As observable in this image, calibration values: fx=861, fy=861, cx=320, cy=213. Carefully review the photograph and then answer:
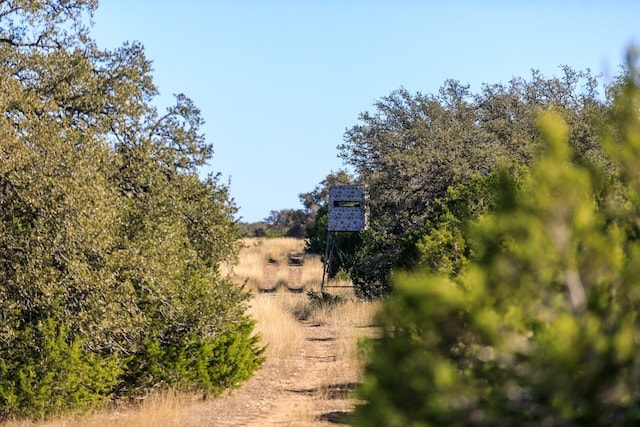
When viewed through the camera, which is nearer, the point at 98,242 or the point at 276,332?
the point at 98,242

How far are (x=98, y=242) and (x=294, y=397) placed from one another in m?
5.22

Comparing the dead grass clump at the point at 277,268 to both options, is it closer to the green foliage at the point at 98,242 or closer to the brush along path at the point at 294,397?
the brush along path at the point at 294,397

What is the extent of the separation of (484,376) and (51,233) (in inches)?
293

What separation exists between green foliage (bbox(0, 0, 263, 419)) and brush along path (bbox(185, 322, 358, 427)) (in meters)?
0.58

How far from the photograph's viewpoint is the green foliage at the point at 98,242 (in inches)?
409

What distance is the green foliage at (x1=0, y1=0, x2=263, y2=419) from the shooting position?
10.4 m

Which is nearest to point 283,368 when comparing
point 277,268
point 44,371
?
point 44,371

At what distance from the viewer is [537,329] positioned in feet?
13.8

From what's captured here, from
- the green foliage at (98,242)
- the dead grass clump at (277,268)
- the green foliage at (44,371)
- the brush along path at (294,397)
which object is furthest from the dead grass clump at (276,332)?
the dead grass clump at (277,268)

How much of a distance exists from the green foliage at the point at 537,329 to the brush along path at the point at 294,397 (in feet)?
23.9

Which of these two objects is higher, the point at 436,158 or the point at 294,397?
the point at 436,158

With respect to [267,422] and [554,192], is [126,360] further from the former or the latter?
[554,192]

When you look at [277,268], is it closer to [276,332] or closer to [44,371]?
[276,332]

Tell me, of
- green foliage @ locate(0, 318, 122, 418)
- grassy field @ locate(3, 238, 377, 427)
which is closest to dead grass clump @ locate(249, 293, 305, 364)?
grassy field @ locate(3, 238, 377, 427)
